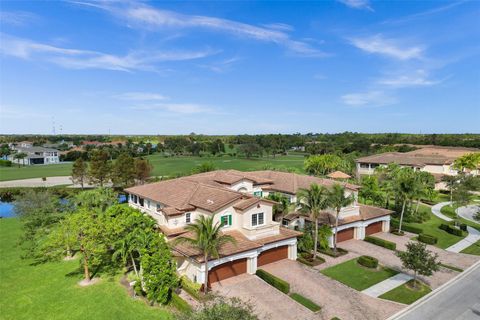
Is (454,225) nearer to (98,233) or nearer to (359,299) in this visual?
(359,299)

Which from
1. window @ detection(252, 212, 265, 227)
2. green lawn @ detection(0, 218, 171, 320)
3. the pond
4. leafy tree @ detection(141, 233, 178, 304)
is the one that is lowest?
the pond

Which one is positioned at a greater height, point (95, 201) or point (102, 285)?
point (95, 201)

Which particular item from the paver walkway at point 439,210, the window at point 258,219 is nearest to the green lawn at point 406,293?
the window at point 258,219

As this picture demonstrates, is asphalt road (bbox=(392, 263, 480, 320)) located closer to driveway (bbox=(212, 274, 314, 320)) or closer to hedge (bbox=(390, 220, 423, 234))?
driveway (bbox=(212, 274, 314, 320))

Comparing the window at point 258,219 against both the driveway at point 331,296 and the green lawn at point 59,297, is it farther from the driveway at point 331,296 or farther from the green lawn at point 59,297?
the green lawn at point 59,297

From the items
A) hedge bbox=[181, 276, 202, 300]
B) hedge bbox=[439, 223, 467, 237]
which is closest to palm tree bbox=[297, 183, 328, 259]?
hedge bbox=[181, 276, 202, 300]

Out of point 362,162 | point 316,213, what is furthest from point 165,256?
point 362,162
